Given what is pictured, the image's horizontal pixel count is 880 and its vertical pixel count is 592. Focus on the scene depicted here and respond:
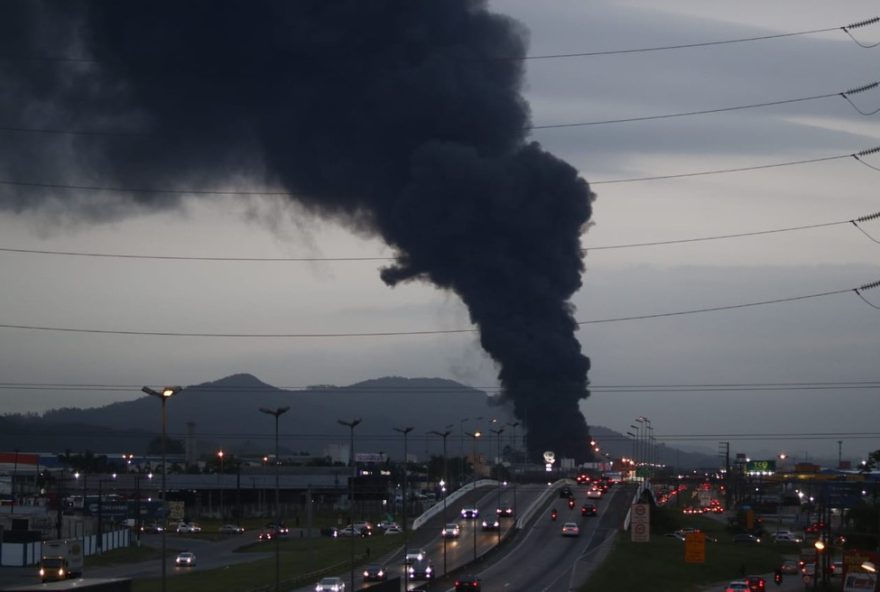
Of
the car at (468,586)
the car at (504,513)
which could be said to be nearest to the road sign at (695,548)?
the car at (468,586)

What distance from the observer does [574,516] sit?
95625 millimetres

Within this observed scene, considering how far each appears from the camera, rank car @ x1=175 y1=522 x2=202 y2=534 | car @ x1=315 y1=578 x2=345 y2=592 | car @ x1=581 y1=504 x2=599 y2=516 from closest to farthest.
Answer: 1. car @ x1=315 y1=578 x2=345 y2=592
2. car @ x1=581 y1=504 x2=599 y2=516
3. car @ x1=175 y1=522 x2=202 y2=534

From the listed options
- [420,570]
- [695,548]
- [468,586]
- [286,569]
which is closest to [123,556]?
[286,569]

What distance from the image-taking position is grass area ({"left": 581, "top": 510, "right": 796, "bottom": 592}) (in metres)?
64.6

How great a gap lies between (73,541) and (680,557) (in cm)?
3694

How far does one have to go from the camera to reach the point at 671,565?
2835 inches

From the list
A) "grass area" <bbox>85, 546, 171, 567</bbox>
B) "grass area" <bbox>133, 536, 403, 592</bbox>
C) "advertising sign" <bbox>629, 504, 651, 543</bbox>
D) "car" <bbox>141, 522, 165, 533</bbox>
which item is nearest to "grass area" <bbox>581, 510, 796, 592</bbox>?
"advertising sign" <bbox>629, 504, 651, 543</bbox>

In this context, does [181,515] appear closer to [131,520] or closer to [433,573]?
[131,520]

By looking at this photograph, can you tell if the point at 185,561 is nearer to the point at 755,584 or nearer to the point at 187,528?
the point at 187,528

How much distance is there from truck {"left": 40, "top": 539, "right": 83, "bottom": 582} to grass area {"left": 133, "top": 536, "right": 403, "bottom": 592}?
3754 millimetres

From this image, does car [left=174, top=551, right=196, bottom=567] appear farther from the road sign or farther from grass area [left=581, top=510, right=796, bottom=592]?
the road sign

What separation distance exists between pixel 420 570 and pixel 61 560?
18.9 metres

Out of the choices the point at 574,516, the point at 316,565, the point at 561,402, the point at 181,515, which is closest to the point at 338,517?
the point at 181,515

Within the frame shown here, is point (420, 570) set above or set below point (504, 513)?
below
